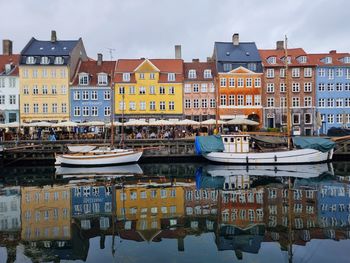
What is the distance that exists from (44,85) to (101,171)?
25365mm

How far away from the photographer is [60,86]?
5059 centimetres

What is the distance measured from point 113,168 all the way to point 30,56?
27272 millimetres

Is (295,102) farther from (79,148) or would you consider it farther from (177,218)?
(177,218)

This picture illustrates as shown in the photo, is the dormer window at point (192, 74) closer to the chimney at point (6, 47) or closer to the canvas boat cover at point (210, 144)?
the canvas boat cover at point (210, 144)

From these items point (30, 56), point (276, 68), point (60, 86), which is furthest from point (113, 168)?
point (276, 68)

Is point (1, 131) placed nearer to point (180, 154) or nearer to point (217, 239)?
point (180, 154)

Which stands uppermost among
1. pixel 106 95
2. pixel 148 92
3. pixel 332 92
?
pixel 148 92

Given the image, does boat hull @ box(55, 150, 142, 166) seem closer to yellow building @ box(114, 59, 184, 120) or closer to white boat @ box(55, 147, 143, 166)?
white boat @ box(55, 147, 143, 166)

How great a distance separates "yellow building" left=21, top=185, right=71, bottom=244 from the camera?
1408 centimetres

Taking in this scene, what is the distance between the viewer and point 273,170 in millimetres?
29906

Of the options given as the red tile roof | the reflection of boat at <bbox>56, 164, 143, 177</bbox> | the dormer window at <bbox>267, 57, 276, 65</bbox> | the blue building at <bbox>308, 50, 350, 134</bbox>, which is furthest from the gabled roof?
the blue building at <bbox>308, 50, 350, 134</bbox>

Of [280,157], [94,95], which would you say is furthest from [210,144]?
[94,95]

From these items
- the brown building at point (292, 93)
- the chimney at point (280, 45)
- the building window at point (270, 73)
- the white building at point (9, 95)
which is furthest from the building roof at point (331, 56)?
the white building at point (9, 95)

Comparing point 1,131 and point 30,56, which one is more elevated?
point 30,56
